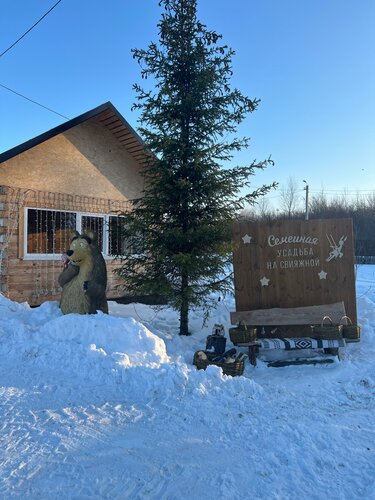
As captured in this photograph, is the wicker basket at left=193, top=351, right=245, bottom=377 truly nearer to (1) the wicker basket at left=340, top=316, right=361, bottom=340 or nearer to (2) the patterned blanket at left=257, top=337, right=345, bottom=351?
(2) the patterned blanket at left=257, top=337, right=345, bottom=351

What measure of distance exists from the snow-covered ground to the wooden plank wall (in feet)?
11.4

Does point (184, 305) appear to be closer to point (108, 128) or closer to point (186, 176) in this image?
point (186, 176)

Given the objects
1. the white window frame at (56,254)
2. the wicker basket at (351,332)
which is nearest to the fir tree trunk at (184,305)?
the white window frame at (56,254)

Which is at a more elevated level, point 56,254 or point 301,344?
point 56,254

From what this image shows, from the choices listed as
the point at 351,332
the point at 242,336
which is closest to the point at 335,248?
the point at 351,332

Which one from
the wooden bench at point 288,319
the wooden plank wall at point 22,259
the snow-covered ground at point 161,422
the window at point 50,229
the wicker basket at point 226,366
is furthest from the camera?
the window at point 50,229

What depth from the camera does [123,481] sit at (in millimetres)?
2898

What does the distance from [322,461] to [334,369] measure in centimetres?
276

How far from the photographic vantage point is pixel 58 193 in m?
10.5

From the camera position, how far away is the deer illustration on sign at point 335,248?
7.30 metres

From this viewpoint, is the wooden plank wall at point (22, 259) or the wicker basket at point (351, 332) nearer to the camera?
the wicker basket at point (351, 332)

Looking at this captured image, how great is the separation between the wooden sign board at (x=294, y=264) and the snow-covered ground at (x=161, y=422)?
1.36m

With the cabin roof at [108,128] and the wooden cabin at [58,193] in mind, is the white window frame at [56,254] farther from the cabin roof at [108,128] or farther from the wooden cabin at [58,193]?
the cabin roof at [108,128]

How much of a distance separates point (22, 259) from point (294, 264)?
21.0 ft
